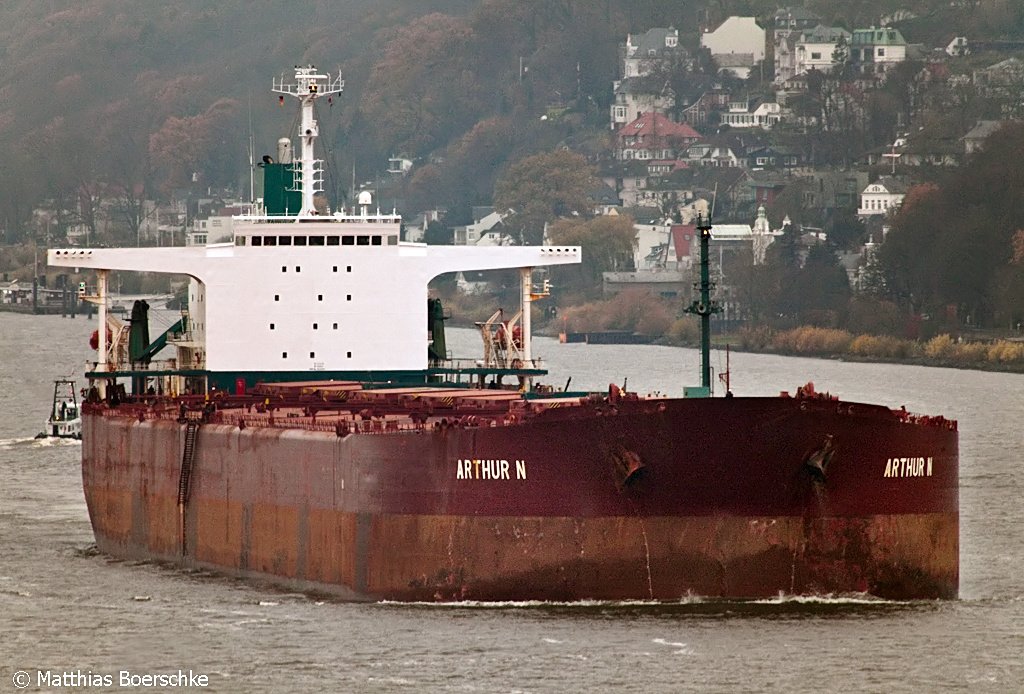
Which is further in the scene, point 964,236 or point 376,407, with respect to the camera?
point 964,236

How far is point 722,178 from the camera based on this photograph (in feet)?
582

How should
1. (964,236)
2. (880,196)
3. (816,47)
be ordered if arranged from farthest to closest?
(816,47) < (880,196) < (964,236)

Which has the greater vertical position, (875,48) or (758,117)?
(875,48)

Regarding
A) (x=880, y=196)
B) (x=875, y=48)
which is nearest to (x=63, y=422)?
(x=880, y=196)

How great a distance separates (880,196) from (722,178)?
25882 mm

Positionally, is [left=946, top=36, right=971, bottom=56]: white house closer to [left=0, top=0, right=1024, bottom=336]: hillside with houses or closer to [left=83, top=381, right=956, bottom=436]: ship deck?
[left=0, top=0, right=1024, bottom=336]: hillside with houses

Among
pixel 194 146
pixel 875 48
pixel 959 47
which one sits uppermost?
pixel 875 48

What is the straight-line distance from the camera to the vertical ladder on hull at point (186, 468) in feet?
142

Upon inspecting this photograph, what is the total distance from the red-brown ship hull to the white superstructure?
841cm

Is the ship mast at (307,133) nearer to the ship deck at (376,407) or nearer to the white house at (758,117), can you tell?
the ship deck at (376,407)

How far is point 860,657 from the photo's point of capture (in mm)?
33344

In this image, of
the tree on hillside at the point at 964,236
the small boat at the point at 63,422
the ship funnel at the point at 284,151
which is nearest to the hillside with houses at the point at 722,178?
the tree on hillside at the point at 964,236

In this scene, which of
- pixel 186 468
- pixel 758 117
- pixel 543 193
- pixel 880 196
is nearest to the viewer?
pixel 186 468

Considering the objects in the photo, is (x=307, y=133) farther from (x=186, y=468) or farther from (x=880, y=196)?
(x=880, y=196)
